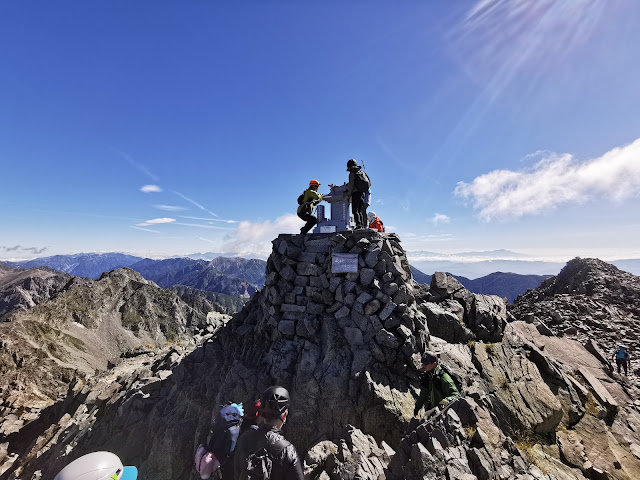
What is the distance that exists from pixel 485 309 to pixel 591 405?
6562mm

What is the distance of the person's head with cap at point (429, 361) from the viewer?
28.2 ft

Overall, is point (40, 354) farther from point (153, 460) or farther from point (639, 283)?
point (639, 283)

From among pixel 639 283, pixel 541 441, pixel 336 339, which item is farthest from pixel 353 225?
pixel 639 283

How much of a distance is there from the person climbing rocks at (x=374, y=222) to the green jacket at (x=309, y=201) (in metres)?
4.01

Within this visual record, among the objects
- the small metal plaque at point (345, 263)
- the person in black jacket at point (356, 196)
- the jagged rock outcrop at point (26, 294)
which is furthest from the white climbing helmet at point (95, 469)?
the jagged rock outcrop at point (26, 294)

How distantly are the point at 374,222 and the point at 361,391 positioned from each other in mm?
9496

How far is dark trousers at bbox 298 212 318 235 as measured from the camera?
14.9 meters

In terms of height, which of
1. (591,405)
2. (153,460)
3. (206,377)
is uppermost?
(206,377)

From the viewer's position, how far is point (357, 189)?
48.5ft

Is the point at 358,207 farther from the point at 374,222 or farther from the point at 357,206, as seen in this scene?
the point at 374,222

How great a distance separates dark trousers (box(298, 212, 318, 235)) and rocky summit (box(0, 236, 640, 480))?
0.48 m

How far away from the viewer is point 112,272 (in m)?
98.9

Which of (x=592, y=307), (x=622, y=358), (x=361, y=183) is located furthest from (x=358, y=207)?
(x=592, y=307)

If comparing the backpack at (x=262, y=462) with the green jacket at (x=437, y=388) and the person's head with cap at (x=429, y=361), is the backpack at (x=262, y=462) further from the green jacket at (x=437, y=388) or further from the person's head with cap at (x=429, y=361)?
the green jacket at (x=437, y=388)
